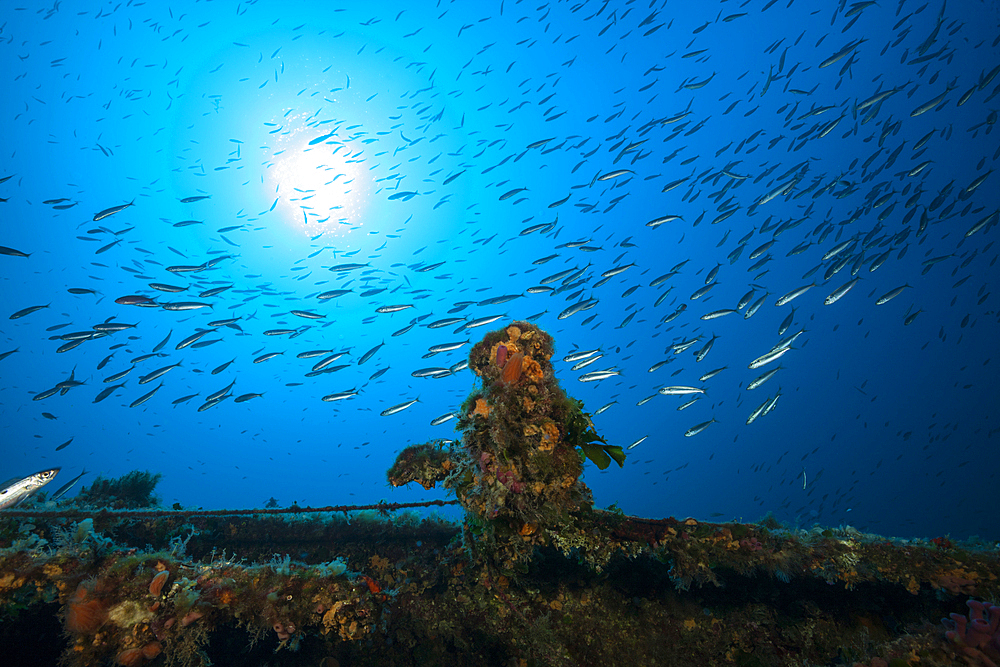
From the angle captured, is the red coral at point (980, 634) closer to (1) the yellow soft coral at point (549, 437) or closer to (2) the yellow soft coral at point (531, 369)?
(1) the yellow soft coral at point (549, 437)

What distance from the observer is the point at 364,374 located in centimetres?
8812

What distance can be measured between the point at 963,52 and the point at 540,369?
55.3 m

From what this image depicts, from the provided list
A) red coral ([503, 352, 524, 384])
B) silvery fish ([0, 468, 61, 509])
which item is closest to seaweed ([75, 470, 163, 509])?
silvery fish ([0, 468, 61, 509])

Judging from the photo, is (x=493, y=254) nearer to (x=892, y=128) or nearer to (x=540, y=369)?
(x=892, y=128)

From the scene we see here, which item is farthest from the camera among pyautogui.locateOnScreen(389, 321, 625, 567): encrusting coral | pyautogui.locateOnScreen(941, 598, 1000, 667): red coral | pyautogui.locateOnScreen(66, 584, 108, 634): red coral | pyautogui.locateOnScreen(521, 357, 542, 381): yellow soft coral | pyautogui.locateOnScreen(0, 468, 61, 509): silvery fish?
pyautogui.locateOnScreen(0, 468, 61, 509): silvery fish

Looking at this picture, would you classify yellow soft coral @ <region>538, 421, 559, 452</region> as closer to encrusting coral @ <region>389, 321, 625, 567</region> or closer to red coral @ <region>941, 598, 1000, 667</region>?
encrusting coral @ <region>389, 321, 625, 567</region>

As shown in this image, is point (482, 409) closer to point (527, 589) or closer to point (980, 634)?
point (527, 589)

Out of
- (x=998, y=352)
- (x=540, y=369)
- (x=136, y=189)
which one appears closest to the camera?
(x=540, y=369)

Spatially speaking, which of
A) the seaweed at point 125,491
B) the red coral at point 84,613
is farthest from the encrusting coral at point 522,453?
the seaweed at point 125,491

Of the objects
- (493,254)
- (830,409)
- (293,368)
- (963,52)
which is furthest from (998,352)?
(293,368)

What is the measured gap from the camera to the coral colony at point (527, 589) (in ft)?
10.9

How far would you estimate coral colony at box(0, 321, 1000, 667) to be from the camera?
10.9 feet

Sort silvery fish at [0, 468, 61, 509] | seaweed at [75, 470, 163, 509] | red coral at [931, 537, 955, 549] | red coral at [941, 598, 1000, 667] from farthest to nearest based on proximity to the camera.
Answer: seaweed at [75, 470, 163, 509]
silvery fish at [0, 468, 61, 509]
red coral at [931, 537, 955, 549]
red coral at [941, 598, 1000, 667]

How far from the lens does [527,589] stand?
14.0 ft
